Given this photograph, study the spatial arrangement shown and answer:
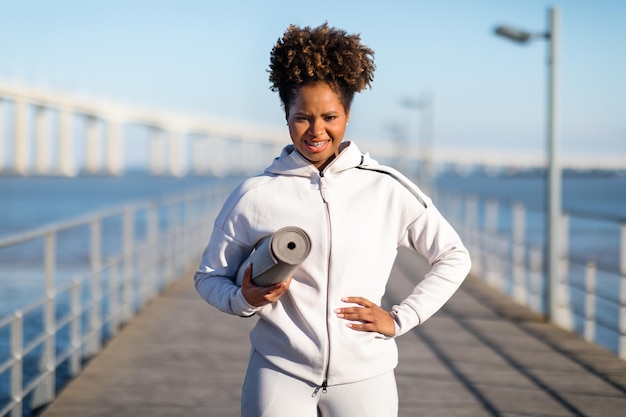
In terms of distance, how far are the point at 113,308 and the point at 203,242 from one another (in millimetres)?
7013

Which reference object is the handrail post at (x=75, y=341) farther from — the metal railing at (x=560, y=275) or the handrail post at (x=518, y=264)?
the handrail post at (x=518, y=264)

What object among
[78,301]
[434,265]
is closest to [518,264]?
[78,301]

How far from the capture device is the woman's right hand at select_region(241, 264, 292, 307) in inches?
69.2

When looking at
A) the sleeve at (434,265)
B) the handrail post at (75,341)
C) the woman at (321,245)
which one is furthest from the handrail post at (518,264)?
the woman at (321,245)

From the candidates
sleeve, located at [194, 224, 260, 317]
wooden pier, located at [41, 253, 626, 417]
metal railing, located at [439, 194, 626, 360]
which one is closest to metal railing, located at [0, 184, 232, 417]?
wooden pier, located at [41, 253, 626, 417]

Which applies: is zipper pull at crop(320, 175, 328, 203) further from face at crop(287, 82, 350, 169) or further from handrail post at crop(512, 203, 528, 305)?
handrail post at crop(512, 203, 528, 305)

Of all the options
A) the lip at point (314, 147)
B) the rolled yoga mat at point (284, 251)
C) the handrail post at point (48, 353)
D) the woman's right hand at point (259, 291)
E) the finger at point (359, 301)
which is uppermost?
the lip at point (314, 147)

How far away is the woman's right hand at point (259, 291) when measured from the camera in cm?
176

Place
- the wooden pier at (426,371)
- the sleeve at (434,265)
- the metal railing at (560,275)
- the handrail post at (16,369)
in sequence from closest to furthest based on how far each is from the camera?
1. the sleeve at (434,265)
2. the handrail post at (16,369)
3. the wooden pier at (426,371)
4. the metal railing at (560,275)

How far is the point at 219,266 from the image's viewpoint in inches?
77.4

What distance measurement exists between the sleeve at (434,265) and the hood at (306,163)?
0.18 m

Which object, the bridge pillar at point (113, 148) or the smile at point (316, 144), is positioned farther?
the bridge pillar at point (113, 148)

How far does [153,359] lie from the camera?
18.4 feet

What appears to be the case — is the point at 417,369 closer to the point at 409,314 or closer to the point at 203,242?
the point at 409,314
